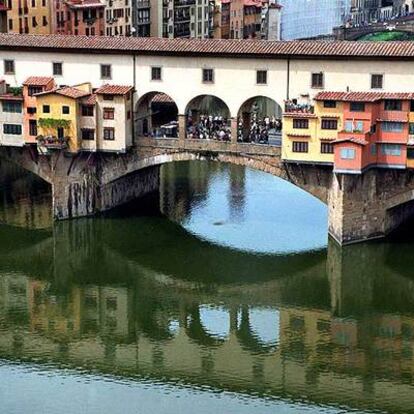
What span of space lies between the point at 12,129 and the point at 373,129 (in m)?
17.3

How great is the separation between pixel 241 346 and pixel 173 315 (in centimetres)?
388

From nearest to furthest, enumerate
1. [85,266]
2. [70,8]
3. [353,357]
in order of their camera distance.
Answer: [353,357] → [85,266] → [70,8]

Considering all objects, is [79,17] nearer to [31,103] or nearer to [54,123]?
[31,103]

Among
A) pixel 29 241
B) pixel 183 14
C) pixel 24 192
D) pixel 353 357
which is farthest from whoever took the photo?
pixel 183 14

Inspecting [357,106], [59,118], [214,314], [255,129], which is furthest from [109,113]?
[214,314]

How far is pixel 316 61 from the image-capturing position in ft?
138

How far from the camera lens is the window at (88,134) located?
150 ft

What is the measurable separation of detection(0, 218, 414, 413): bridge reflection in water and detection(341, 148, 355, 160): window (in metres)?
4.03

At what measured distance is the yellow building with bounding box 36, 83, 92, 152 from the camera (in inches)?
1775

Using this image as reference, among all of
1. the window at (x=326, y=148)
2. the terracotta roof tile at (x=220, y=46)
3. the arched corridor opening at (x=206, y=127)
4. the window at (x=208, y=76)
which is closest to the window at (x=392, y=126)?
the window at (x=326, y=148)

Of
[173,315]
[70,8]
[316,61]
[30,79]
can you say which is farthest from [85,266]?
[70,8]

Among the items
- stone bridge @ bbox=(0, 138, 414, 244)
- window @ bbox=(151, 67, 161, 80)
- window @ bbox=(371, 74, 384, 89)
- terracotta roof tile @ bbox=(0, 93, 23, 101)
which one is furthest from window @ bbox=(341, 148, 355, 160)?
terracotta roof tile @ bbox=(0, 93, 23, 101)

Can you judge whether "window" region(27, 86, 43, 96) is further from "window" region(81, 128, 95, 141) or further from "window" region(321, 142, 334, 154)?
"window" region(321, 142, 334, 154)

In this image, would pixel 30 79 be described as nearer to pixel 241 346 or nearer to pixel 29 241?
pixel 29 241
